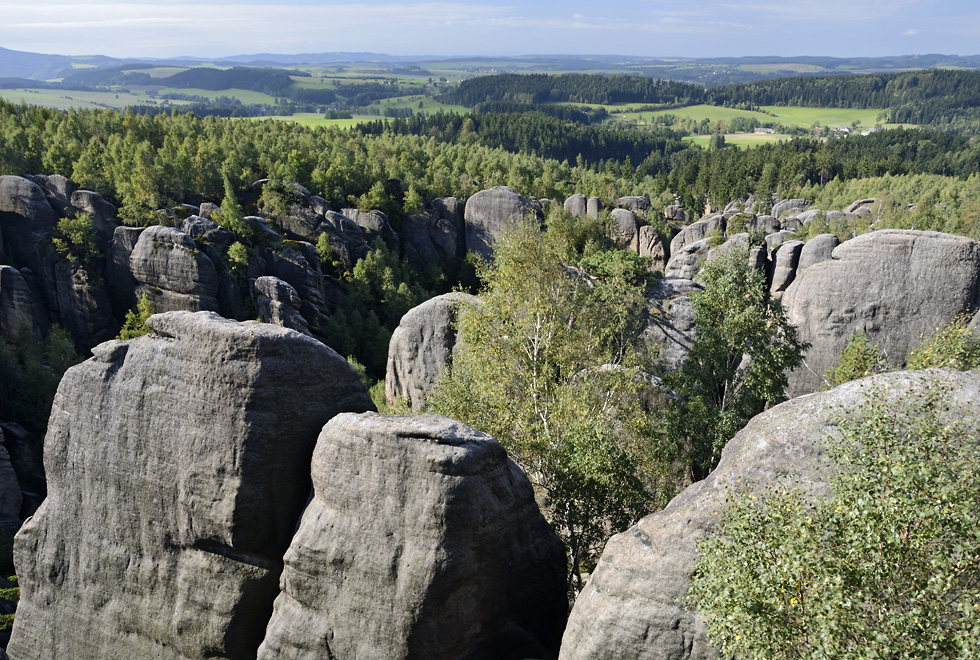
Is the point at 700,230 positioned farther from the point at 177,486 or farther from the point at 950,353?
the point at 177,486

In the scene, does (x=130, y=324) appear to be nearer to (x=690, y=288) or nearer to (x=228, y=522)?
(x=228, y=522)

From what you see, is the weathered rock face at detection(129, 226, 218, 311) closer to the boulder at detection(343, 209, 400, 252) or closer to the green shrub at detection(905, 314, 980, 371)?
the boulder at detection(343, 209, 400, 252)

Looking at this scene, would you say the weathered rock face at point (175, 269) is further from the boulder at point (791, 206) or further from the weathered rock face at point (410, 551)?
the boulder at point (791, 206)

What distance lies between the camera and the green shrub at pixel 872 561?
436 inches

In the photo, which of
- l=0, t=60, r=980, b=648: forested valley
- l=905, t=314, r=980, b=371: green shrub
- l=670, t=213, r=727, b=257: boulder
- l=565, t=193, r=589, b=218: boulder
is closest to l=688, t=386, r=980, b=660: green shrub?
l=0, t=60, r=980, b=648: forested valley

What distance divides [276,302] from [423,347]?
28.0 meters

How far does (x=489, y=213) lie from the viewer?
90562 millimetres

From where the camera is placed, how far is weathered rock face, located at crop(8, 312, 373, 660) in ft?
74.6

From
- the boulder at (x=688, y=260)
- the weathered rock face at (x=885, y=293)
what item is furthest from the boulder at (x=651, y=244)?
the weathered rock face at (x=885, y=293)

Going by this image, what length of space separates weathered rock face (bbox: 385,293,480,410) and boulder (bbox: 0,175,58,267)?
1927 inches

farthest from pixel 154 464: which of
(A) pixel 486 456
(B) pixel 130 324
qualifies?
(B) pixel 130 324

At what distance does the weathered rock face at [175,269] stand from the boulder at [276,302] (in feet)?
15.2

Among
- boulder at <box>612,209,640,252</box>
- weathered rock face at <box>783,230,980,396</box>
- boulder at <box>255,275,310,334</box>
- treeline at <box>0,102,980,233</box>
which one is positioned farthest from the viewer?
boulder at <box>612,209,640,252</box>

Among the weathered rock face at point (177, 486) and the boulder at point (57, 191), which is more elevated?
the boulder at point (57, 191)
